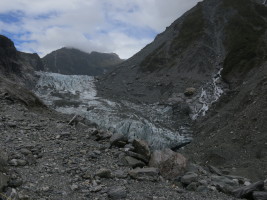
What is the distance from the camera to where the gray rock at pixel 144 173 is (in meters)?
12.1

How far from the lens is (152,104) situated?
190 feet

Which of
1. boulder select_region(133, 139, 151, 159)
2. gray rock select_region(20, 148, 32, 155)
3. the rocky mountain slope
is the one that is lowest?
gray rock select_region(20, 148, 32, 155)

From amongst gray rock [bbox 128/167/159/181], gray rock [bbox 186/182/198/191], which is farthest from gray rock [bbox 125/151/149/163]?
gray rock [bbox 186/182/198/191]

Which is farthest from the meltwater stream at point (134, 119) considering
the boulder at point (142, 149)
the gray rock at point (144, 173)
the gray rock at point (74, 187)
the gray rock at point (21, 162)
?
the gray rock at point (74, 187)

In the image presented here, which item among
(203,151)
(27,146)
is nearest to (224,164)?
(203,151)

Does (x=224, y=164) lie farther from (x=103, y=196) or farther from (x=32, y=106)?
(x=103, y=196)

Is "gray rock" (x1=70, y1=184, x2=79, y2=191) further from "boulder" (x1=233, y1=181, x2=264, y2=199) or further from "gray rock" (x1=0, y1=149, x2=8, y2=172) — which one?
"boulder" (x1=233, y1=181, x2=264, y2=199)

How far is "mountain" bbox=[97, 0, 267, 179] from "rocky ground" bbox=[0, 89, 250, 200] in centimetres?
1149

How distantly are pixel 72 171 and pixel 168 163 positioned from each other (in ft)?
13.5

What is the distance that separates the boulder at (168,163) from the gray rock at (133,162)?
0.48 metres

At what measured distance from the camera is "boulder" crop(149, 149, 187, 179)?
13.2m

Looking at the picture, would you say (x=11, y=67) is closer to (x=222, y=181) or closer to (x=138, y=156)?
(x=138, y=156)

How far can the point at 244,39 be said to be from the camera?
73625mm

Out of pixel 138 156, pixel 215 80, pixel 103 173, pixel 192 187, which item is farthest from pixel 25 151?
pixel 215 80
